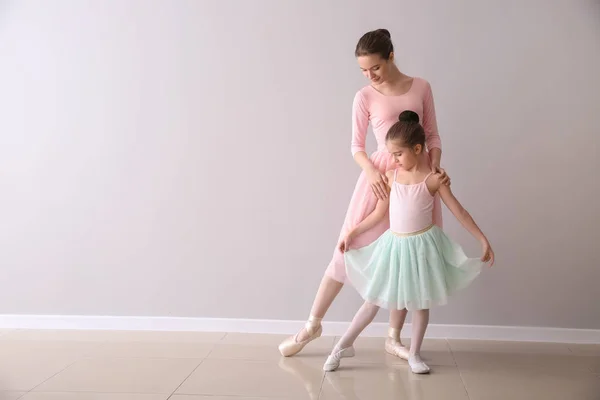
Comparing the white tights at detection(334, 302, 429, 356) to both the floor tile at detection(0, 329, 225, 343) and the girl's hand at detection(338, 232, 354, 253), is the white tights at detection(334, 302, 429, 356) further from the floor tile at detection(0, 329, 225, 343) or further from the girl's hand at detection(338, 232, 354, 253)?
the floor tile at detection(0, 329, 225, 343)

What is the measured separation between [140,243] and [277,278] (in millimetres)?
664

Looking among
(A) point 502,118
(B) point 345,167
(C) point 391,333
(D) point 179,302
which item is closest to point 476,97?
(A) point 502,118

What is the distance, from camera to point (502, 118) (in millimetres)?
2756

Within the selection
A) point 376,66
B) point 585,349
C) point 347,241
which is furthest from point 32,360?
point 585,349

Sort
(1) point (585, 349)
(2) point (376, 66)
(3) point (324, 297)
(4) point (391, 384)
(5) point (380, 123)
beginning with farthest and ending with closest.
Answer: (1) point (585, 349), (3) point (324, 297), (5) point (380, 123), (2) point (376, 66), (4) point (391, 384)

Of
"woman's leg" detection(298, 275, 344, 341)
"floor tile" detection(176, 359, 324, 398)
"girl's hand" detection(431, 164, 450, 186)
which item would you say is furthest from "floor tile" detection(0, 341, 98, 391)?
"girl's hand" detection(431, 164, 450, 186)

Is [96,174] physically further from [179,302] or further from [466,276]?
[466,276]

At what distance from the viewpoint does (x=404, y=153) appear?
7.35 ft

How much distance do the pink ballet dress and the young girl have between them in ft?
0.22

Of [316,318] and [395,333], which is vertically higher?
[316,318]

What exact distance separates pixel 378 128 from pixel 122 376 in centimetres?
132

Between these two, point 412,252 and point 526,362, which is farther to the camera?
point 526,362

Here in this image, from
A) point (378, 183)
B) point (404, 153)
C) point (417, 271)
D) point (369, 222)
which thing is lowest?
point (417, 271)

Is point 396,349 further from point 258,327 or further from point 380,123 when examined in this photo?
point 380,123
